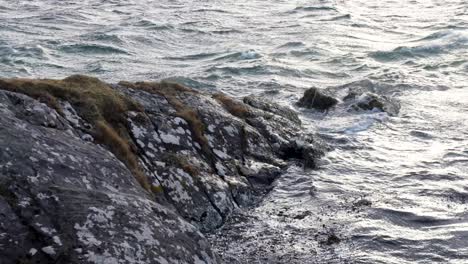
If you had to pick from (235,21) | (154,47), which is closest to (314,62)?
(154,47)

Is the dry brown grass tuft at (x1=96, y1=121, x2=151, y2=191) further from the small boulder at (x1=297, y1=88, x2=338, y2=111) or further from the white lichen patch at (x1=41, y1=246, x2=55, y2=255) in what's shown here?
the small boulder at (x1=297, y1=88, x2=338, y2=111)

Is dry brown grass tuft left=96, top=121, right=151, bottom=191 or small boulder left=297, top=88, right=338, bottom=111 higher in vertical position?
dry brown grass tuft left=96, top=121, right=151, bottom=191

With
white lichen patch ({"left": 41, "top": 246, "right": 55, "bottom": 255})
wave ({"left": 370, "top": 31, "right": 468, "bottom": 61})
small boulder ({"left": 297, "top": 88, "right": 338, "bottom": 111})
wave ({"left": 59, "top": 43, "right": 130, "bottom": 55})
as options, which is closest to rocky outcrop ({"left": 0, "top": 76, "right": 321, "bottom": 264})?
white lichen patch ({"left": 41, "top": 246, "right": 55, "bottom": 255})

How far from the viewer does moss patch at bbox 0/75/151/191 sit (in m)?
9.74

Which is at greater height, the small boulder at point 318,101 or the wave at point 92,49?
the small boulder at point 318,101

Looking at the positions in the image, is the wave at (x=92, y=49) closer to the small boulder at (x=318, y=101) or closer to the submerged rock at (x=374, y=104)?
the small boulder at (x=318, y=101)

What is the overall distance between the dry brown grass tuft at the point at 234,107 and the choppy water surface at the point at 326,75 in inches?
69.5

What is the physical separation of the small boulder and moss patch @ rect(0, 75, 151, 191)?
26.6 feet

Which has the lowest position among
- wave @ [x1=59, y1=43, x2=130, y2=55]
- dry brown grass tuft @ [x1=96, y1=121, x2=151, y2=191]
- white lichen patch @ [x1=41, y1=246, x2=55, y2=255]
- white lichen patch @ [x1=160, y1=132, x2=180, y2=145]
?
wave @ [x1=59, y1=43, x2=130, y2=55]

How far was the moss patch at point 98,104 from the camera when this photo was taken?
9.74 meters

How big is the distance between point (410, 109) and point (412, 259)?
937 centimetres

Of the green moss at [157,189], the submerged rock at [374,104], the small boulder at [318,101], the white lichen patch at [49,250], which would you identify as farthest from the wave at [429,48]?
the white lichen patch at [49,250]

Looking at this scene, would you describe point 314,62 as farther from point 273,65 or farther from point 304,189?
point 304,189

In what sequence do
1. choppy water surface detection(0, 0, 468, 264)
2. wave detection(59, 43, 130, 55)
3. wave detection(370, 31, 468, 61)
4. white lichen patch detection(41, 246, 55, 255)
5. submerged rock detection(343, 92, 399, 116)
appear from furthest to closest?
wave detection(370, 31, 468, 61), wave detection(59, 43, 130, 55), submerged rock detection(343, 92, 399, 116), choppy water surface detection(0, 0, 468, 264), white lichen patch detection(41, 246, 55, 255)
